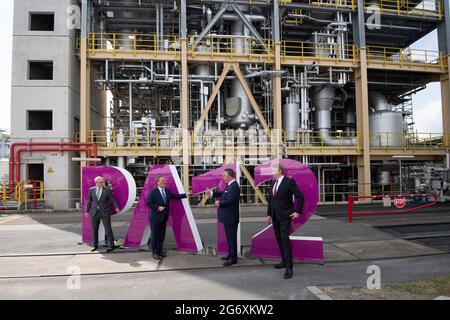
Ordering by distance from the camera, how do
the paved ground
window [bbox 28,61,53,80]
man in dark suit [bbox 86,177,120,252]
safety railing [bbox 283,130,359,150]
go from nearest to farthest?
the paved ground, man in dark suit [bbox 86,177,120,252], safety railing [bbox 283,130,359,150], window [bbox 28,61,53,80]

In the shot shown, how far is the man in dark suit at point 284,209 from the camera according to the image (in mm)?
5215

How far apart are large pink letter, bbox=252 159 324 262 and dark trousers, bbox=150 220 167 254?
202 centimetres

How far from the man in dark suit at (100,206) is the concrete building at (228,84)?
8.93 m

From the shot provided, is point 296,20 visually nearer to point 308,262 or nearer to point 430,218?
point 430,218

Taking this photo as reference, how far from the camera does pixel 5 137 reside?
2689 cm

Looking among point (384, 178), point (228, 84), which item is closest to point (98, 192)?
point (228, 84)

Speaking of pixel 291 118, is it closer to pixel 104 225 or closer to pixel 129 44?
pixel 129 44

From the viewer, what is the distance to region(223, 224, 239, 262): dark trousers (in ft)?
19.5

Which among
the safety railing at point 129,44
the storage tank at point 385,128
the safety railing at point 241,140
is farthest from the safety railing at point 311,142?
the safety railing at point 129,44

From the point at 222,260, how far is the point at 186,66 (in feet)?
42.2

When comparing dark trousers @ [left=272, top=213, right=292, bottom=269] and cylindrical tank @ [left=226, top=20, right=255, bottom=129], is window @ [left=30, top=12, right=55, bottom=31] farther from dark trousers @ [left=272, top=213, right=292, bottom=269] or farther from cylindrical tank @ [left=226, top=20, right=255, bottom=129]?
dark trousers @ [left=272, top=213, right=292, bottom=269]

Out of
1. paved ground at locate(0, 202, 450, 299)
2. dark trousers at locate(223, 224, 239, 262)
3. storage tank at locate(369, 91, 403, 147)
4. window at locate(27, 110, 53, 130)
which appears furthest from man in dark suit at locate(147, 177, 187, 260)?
storage tank at locate(369, 91, 403, 147)

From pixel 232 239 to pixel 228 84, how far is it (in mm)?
14735
